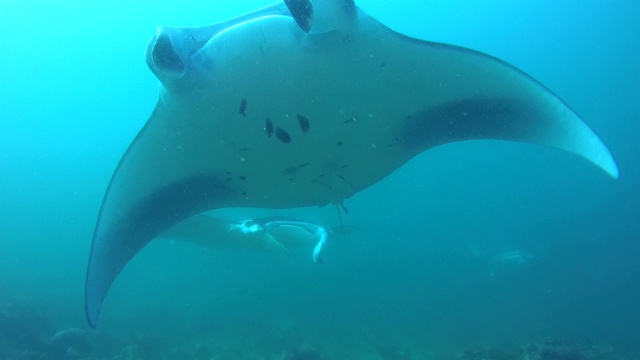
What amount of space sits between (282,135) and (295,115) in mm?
207

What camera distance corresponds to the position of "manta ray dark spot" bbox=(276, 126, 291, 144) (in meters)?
3.04

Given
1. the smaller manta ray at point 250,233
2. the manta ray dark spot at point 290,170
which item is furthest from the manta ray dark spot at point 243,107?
the smaller manta ray at point 250,233

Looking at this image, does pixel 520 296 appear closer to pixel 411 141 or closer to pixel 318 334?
pixel 318 334

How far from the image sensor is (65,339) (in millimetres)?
12758

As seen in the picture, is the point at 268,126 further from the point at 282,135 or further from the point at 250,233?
the point at 250,233

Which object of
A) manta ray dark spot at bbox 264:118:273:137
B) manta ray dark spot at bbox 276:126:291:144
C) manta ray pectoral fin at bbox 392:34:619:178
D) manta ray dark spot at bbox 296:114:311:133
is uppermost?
manta ray pectoral fin at bbox 392:34:619:178

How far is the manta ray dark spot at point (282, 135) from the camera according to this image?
9.97ft

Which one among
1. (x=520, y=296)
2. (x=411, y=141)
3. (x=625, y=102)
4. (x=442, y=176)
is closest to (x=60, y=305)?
(x=411, y=141)

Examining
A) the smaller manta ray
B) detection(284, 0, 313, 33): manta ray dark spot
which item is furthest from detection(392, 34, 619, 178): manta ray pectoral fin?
the smaller manta ray

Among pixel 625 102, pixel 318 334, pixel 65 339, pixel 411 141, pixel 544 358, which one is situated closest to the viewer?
pixel 411 141

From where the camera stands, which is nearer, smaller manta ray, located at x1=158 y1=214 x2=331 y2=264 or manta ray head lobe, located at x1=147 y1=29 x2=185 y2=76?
manta ray head lobe, located at x1=147 y1=29 x2=185 y2=76

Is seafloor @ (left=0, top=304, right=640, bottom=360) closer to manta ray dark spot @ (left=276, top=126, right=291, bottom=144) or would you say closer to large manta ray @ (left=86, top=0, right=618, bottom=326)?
large manta ray @ (left=86, top=0, right=618, bottom=326)

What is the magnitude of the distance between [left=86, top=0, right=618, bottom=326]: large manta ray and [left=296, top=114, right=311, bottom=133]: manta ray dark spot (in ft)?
0.05

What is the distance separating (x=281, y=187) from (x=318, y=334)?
1807cm
